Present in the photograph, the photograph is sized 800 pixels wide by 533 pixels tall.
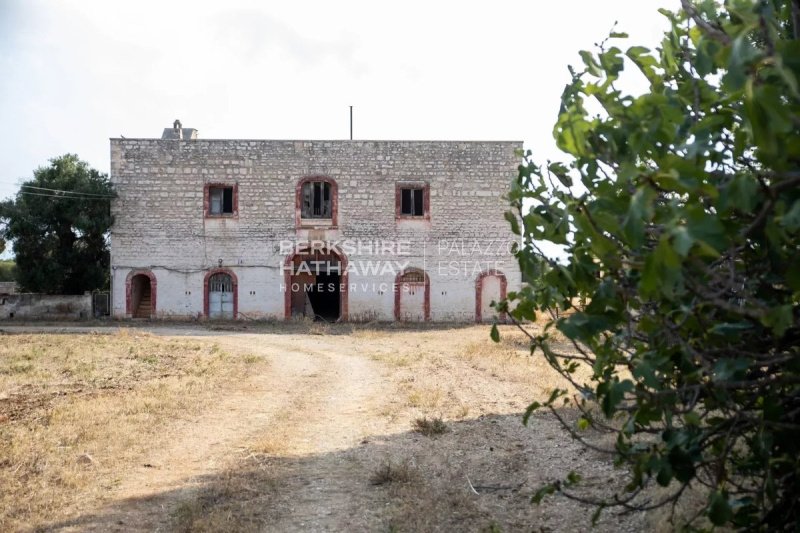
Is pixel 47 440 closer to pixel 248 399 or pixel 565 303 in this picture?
pixel 248 399

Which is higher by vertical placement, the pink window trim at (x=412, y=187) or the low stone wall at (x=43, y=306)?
the pink window trim at (x=412, y=187)

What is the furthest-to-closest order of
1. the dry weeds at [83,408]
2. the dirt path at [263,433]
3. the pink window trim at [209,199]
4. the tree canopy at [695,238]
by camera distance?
the pink window trim at [209,199]
the dry weeds at [83,408]
the dirt path at [263,433]
the tree canopy at [695,238]

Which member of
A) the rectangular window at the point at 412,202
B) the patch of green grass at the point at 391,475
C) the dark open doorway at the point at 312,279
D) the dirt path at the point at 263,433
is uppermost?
the rectangular window at the point at 412,202

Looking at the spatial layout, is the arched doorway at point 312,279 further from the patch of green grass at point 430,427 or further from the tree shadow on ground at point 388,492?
the tree shadow on ground at point 388,492

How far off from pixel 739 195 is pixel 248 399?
8027 mm

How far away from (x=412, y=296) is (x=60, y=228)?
12.8 metres

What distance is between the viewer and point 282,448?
6.36m

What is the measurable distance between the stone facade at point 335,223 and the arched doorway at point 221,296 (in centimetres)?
7

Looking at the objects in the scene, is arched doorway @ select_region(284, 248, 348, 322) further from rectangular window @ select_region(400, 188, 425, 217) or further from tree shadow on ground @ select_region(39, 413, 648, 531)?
tree shadow on ground @ select_region(39, 413, 648, 531)

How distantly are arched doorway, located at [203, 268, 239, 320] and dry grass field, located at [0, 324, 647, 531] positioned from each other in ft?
35.7

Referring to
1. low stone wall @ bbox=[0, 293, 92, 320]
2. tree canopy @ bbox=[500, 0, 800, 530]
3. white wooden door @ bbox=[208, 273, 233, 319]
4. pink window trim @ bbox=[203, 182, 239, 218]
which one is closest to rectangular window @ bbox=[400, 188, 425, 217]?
pink window trim @ bbox=[203, 182, 239, 218]

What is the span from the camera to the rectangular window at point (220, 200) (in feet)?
77.2

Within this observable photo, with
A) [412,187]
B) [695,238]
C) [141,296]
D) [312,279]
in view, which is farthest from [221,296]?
[695,238]

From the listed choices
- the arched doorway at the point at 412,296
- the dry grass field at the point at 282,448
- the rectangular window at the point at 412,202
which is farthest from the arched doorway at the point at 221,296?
the dry grass field at the point at 282,448
